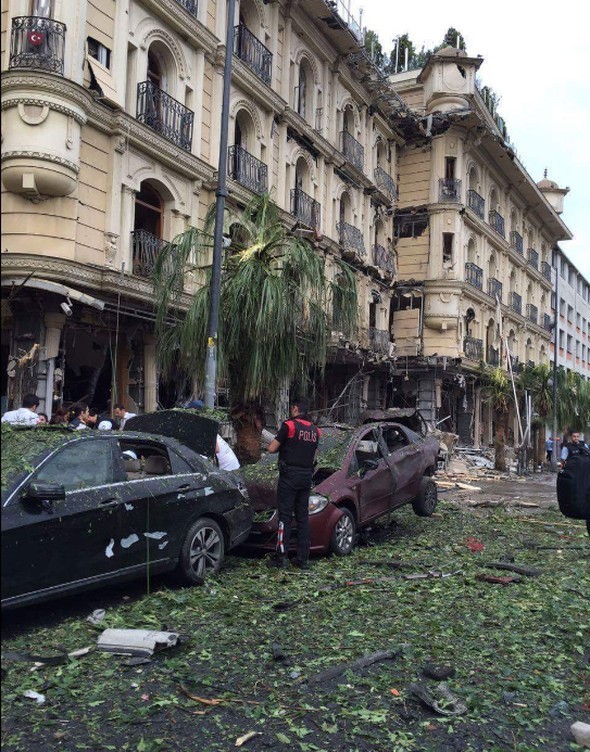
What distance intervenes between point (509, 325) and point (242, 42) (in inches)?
1010

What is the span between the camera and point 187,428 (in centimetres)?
847

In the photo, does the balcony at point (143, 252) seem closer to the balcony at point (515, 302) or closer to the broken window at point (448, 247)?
the broken window at point (448, 247)

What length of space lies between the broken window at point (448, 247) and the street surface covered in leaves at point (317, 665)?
25.1 m

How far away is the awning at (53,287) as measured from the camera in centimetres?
1227

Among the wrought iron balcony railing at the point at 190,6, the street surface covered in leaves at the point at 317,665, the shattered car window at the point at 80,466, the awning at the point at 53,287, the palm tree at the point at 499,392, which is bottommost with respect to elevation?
the street surface covered in leaves at the point at 317,665

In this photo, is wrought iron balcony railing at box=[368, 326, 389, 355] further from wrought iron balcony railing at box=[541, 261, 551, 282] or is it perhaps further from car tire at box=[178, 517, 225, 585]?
wrought iron balcony railing at box=[541, 261, 551, 282]

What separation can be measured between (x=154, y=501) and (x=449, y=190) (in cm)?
2838

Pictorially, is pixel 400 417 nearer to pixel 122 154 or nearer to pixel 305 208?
pixel 122 154

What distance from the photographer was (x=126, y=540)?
6191 mm

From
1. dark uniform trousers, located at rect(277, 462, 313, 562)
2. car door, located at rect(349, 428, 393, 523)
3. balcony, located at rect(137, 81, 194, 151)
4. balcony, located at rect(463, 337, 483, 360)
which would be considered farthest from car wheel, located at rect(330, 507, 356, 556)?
balcony, located at rect(463, 337, 483, 360)

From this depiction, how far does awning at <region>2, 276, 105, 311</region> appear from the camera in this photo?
40.2ft

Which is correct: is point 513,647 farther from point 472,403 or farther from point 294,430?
point 472,403

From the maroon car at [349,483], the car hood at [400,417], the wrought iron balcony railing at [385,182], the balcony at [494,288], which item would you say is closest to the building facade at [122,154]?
the maroon car at [349,483]

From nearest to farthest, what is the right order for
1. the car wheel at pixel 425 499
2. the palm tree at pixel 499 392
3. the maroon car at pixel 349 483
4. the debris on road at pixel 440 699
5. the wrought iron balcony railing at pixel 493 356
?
the debris on road at pixel 440 699, the maroon car at pixel 349 483, the car wheel at pixel 425 499, the palm tree at pixel 499 392, the wrought iron balcony railing at pixel 493 356
